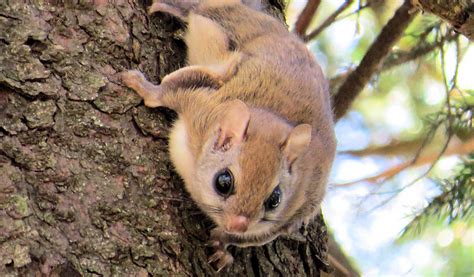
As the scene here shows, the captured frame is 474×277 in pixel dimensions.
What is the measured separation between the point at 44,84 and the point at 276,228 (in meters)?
0.97

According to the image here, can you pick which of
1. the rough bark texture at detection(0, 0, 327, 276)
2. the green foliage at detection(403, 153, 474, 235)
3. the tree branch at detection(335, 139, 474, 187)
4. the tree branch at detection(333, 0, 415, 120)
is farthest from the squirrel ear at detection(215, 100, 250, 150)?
the tree branch at detection(335, 139, 474, 187)

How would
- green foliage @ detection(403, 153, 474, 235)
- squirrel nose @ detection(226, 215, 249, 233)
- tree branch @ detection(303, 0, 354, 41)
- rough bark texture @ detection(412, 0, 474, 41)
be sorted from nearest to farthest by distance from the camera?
squirrel nose @ detection(226, 215, 249, 233) → rough bark texture @ detection(412, 0, 474, 41) → green foliage @ detection(403, 153, 474, 235) → tree branch @ detection(303, 0, 354, 41)

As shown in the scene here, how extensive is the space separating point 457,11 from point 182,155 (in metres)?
1.23

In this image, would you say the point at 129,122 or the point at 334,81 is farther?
the point at 334,81

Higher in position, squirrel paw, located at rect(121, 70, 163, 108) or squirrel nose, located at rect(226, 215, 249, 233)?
squirrel paw, located at rect(121, 70, 163, 108)

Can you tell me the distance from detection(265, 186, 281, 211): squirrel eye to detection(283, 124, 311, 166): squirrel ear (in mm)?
133

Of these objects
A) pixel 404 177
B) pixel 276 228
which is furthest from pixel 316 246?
pixel 404 177

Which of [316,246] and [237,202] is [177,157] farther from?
[316,246]

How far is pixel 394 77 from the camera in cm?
468

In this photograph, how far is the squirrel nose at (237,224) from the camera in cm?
237

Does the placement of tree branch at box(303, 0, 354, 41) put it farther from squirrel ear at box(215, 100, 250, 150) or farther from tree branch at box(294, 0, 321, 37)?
squirrel ear at box(215, 100, 250, 150)

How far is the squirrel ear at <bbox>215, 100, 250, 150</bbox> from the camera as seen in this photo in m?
2.47

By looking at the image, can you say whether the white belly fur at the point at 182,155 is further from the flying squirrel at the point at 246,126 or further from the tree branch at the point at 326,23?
the tree branch at the point at 326,23

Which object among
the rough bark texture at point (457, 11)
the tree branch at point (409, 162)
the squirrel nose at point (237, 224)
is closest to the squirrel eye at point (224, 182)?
the squirrel nose at point (237, 224)
